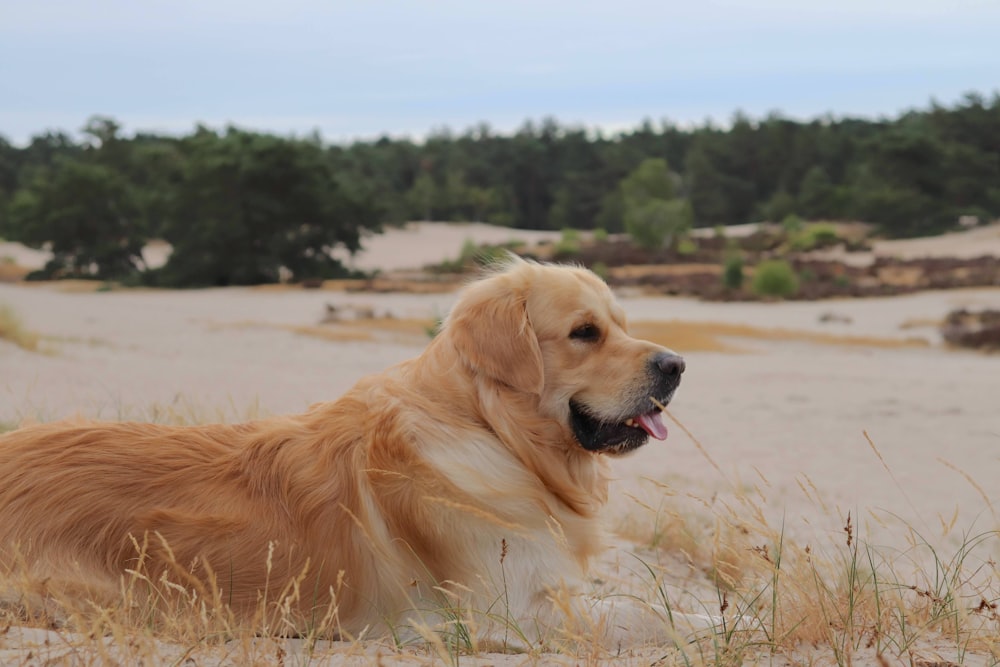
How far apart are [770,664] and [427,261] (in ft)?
158

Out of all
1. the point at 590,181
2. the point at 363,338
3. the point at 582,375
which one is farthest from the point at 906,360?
the point at 590,181

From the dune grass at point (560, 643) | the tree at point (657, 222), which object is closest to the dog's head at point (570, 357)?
the dune grass at point (560, 643)

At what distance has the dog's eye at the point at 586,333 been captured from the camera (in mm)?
3980

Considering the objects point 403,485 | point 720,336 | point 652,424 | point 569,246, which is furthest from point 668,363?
point 569,246

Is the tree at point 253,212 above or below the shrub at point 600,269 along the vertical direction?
above

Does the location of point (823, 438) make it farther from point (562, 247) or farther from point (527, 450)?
point (562, 247)

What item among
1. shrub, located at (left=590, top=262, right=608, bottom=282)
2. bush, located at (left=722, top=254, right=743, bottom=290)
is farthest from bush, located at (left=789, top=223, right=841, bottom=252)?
bush, located at (left=722, top=254, right=743, bottom=290)

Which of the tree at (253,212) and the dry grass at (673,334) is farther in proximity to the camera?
the tree at (253,212)

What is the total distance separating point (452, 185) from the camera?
68.8m

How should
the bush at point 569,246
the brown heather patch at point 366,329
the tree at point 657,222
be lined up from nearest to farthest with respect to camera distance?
the brown heather patch at point 366,329, the bush at point 569,246, the tree at point 657,222

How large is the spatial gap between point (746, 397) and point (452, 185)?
57.1 metres

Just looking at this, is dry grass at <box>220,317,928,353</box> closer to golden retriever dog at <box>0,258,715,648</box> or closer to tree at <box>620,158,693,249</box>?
golden retriever dog at <box>0,258,715,648</box>

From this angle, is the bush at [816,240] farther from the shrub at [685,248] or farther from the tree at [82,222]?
the tree at [82,222]

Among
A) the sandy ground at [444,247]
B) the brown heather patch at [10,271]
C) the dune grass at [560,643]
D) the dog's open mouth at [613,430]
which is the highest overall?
the dog's open mouth at [613,430]
